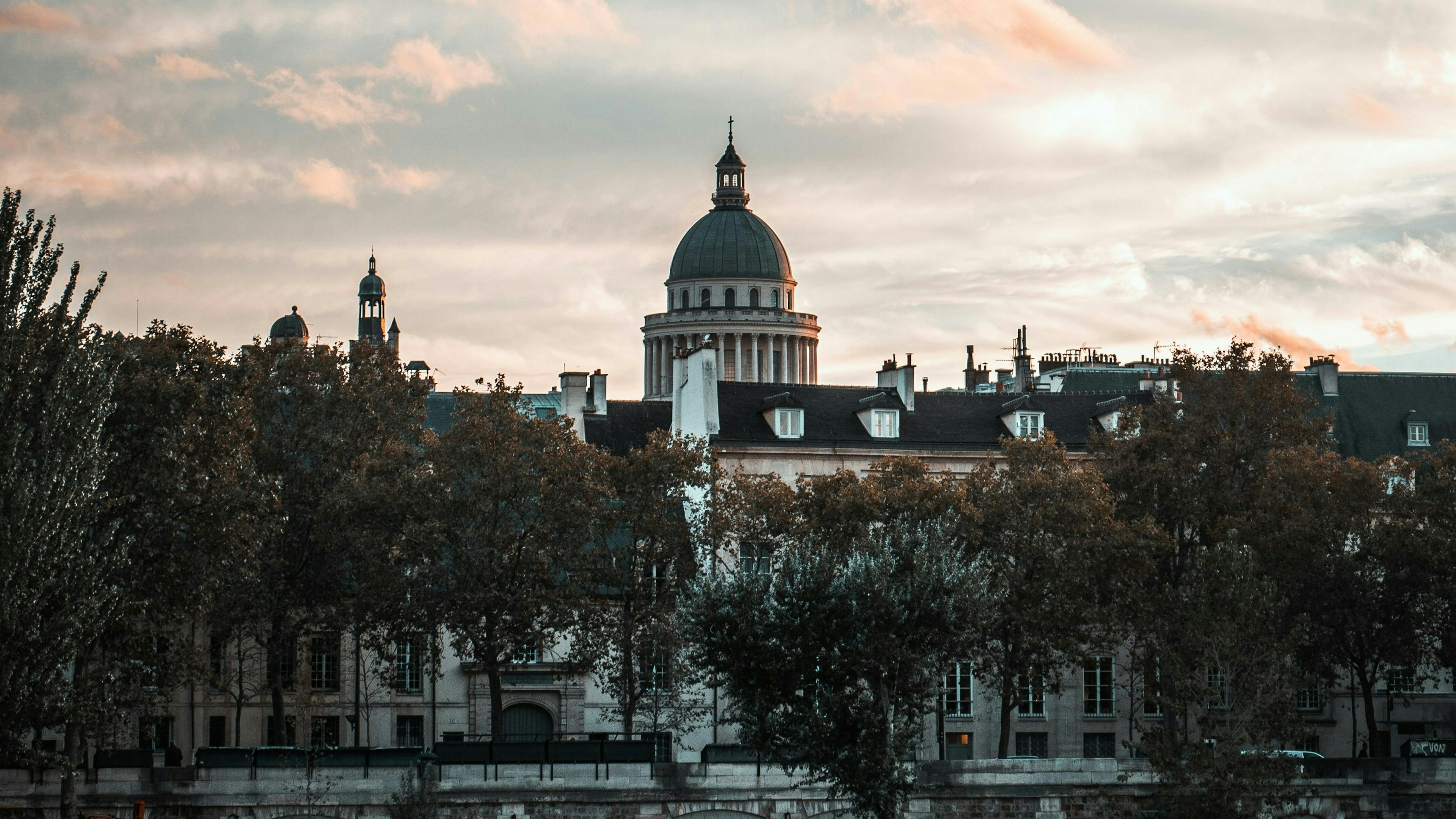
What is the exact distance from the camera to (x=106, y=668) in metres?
46.1

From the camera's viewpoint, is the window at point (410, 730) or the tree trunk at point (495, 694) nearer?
the tree trunk at point (495, 694)

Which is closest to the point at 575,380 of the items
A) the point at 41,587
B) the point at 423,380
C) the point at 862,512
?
the point at 423,380

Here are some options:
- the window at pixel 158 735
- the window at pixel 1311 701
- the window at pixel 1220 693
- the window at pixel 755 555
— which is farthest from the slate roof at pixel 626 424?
the window at pixel 1311 701

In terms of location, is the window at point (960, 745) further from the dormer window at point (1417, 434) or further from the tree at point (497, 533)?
the dormer window at point (1417, 434)

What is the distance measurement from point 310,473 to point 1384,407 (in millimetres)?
47781

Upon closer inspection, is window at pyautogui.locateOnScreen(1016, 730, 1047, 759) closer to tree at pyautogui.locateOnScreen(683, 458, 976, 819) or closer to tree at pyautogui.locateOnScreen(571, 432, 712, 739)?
tree at pyautogui.locateOnScreen(571, 432, 712, 739)

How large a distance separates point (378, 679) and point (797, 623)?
24.2 meters

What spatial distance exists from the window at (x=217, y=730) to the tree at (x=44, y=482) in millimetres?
19819

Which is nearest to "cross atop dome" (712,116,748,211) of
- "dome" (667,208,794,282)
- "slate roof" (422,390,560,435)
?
"dome" (667,208,794,282)

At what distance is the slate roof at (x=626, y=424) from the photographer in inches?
2938

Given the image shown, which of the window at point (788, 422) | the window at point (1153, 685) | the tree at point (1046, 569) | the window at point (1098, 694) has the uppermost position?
the window at point (788, 422)

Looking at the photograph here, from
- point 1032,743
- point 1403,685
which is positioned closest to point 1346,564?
point 1403,685

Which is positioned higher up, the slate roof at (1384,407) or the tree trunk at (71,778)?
the slate roof at (1384,407)

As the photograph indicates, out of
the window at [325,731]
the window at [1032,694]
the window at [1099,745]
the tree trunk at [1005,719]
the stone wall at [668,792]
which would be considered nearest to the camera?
the stone wall at [668,792]
